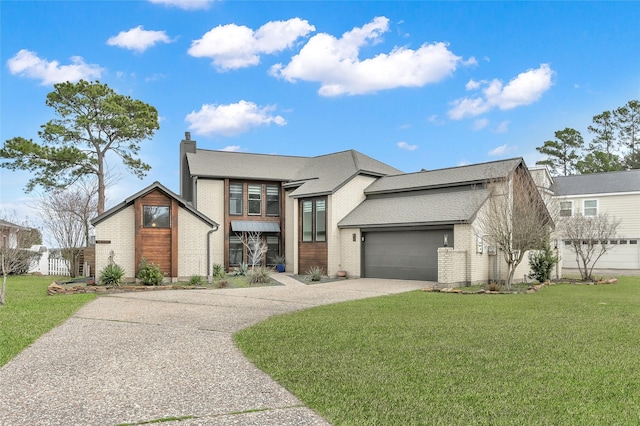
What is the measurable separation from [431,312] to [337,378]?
6.32 meters

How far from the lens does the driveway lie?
477 centimetres

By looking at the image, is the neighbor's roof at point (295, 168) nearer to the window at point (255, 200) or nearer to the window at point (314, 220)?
the window at point (314, 220)

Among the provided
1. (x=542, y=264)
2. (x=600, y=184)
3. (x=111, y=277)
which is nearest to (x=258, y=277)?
(x=111, y=277)

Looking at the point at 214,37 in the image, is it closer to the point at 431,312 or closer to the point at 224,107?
the point at 224,107

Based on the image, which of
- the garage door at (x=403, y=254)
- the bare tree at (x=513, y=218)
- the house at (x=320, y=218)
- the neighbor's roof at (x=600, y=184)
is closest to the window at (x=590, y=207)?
the neighbor's roof at (x=600, y=184)

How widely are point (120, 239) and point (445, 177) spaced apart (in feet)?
48.7

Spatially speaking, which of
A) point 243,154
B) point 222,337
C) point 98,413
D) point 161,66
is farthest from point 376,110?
point 98,413

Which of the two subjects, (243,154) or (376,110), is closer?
(376,110)

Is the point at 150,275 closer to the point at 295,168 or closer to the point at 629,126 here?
the point at 295,168

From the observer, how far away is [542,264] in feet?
71.5

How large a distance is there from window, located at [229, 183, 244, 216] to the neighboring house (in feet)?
63.0

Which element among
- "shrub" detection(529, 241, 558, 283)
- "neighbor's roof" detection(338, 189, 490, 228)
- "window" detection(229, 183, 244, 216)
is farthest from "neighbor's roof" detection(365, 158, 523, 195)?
"window" detection(229, 183, 244, 216)

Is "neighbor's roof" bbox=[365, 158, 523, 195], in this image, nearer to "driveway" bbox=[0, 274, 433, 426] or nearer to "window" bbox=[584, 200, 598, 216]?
"driveway" bbox=[0, 274, 433, 426]

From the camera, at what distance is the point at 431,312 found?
11719 mm
